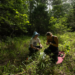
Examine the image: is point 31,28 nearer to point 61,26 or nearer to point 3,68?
point 61,26

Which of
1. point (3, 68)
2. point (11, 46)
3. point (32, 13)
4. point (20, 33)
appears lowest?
point (3, 68)

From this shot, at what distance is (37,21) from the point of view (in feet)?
32.2

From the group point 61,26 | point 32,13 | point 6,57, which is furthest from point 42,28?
point 6,57

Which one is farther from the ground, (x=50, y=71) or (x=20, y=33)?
(x=20, y=33)

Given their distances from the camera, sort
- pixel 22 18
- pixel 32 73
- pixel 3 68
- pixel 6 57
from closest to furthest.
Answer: pixel 32 73 → pixel 3 68 → pixel 22 18 → pixel 6 57

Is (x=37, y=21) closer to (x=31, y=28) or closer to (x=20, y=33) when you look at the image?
(x=31, y=28)

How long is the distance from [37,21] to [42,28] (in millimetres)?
1559

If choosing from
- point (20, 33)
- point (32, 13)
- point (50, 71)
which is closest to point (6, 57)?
point (50, 71)

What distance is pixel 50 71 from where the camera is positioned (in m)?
2.04

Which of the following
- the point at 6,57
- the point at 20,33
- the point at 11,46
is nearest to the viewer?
the point at 6,57

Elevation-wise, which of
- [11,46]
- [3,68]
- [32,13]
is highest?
[32,13]

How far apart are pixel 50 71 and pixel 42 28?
28.8 ft

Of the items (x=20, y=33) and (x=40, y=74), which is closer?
(x=40, y=74)

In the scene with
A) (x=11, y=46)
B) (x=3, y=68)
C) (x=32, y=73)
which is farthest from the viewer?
(x=11, y=46)
